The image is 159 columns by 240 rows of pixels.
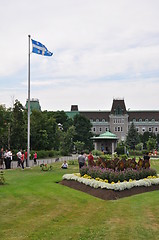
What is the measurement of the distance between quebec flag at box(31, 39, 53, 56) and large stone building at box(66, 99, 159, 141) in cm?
9555

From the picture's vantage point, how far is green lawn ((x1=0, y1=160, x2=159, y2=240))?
9352 mm

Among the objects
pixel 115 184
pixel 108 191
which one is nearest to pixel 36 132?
pixel 115 184

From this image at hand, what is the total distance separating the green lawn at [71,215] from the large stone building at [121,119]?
356 feet

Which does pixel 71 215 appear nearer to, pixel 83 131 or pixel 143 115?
pixel 83 131

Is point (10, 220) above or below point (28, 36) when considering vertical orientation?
below

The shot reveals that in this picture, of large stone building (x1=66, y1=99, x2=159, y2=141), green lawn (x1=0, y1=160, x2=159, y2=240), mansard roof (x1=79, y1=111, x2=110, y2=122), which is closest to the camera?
green lawn (x1=0, y1=160, x2=159, y2=240)

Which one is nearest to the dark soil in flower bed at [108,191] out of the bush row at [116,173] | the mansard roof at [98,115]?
the bush row at [116,173]

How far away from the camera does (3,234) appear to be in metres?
9.30

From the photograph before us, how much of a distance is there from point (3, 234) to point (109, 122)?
11879 cm

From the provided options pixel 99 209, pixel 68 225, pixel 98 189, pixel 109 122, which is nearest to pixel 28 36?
pixel 98 189

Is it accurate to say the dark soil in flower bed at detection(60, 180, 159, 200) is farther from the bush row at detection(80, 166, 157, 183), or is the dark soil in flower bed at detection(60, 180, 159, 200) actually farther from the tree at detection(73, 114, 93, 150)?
the tree at detection(73, 114, 93, 150)

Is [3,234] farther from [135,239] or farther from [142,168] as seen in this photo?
[142,168]

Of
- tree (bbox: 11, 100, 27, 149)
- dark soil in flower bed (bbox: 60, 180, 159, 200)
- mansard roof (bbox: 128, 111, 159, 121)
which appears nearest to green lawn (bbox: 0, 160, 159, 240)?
dark soil in flower bed (bbox: 60, 180, 159, 200)

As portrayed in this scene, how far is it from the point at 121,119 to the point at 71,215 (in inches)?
4495
